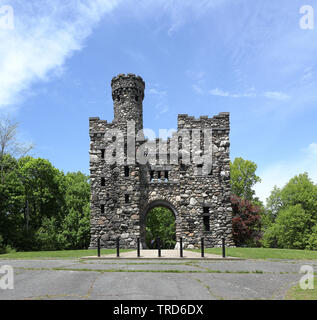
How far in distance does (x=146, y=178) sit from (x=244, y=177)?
1976 centimetres

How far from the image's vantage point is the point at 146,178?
22.6 m

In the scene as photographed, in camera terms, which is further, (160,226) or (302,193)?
(160,226)

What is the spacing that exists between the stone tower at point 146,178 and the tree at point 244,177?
17.2 metres

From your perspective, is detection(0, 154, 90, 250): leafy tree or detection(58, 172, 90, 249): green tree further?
detection(58, 172, 90, 249): green tree

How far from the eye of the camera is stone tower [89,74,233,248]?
815 inches

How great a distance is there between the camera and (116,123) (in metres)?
22.9

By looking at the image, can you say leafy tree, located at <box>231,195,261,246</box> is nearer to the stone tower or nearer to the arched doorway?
the stone tower

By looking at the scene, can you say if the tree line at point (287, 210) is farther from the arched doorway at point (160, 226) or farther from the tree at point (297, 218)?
the arched doorway at point (160, 226)

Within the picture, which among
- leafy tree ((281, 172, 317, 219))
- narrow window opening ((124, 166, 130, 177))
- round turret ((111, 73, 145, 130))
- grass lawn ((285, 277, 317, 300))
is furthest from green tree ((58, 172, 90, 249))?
grass lawn ((285, 277, 317, 300))

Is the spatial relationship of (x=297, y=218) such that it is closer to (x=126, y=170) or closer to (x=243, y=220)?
(x=243, y=220)

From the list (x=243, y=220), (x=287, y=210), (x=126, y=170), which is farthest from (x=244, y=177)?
(x=126, y=170)

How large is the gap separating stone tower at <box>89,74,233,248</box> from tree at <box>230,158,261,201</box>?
56.4ft

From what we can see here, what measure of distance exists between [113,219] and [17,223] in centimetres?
1420
